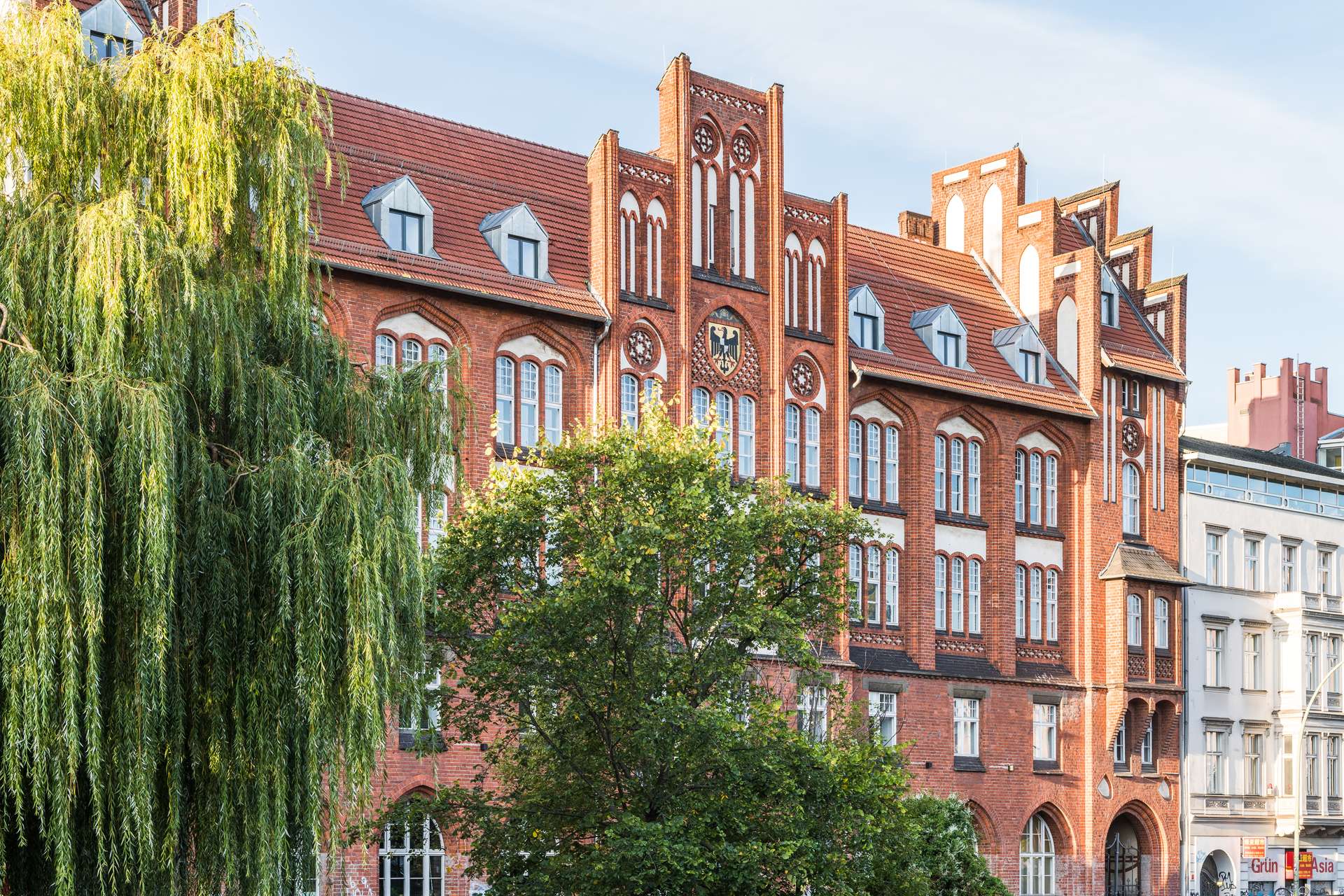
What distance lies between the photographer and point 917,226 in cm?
5575

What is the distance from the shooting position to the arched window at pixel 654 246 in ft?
136

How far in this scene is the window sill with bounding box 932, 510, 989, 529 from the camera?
4725 cm

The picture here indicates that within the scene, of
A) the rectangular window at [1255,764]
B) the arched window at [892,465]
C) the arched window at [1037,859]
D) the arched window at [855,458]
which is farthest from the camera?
the rectangular window at [1255,764]

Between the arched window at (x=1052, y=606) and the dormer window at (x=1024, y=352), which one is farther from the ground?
the dormer window at (x=1024, y=352)

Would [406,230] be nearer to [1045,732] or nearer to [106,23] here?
[106,23]

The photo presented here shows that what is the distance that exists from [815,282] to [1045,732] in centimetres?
1347

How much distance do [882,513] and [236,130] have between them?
2667cm

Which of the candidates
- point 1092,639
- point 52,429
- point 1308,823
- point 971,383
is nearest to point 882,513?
point 971,383

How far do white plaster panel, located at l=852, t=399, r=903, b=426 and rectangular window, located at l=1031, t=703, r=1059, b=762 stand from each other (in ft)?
27.7

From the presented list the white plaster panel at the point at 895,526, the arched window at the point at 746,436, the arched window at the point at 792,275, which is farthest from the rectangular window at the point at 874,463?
the arched window at the point at 746,436

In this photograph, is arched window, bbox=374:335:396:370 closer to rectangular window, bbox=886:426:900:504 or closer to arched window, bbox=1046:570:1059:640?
rectangular window, bbox=886:426:900:504

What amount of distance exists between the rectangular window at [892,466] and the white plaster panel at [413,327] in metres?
13.0

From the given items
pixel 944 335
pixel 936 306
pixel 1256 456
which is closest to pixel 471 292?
pixel 944 335

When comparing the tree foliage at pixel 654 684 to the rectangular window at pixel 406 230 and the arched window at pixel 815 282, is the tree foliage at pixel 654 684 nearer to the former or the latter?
the rectangular window at pixel 406 230
